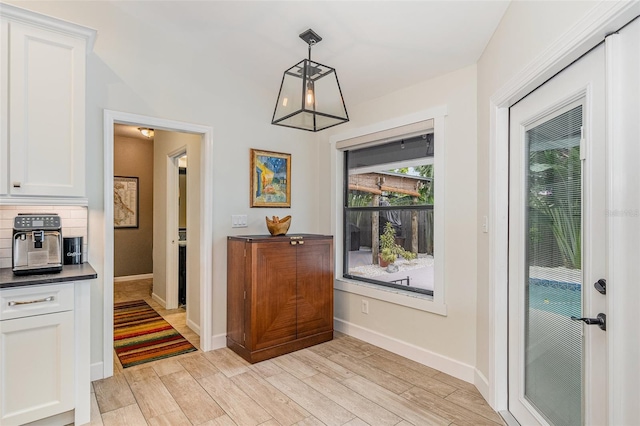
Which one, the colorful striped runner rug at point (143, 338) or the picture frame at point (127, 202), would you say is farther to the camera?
the picture frame at point (127, 202)

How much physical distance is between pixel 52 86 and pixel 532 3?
2.84 m

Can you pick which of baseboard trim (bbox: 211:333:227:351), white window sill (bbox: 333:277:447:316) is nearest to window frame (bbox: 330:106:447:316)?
white window sill (bbox: 333:277:447:316)

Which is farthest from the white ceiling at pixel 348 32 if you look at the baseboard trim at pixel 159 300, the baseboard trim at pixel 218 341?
the baseboard trim at pixel 159 300

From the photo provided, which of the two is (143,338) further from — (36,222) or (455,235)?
(455,235)

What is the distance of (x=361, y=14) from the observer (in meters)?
2.38

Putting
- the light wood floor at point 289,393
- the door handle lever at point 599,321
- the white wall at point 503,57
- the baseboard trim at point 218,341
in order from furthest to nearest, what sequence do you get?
the baseboard trim at point 218,341, the light wood floor at point 289,393, the white wall at point 503,57, the door handle lever at point 599,321

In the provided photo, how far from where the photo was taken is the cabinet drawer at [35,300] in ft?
6.07

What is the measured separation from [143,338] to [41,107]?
2447mm

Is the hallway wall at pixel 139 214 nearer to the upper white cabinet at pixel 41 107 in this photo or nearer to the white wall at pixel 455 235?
the upper white cabinet at pixel 41 107

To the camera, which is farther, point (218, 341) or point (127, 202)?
point (127, 202)

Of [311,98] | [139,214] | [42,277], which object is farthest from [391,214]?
[139,214]

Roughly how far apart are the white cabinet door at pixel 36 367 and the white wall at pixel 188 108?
0.72m

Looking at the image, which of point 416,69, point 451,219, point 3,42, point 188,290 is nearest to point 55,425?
point 188,290

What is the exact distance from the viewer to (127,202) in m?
6.52
